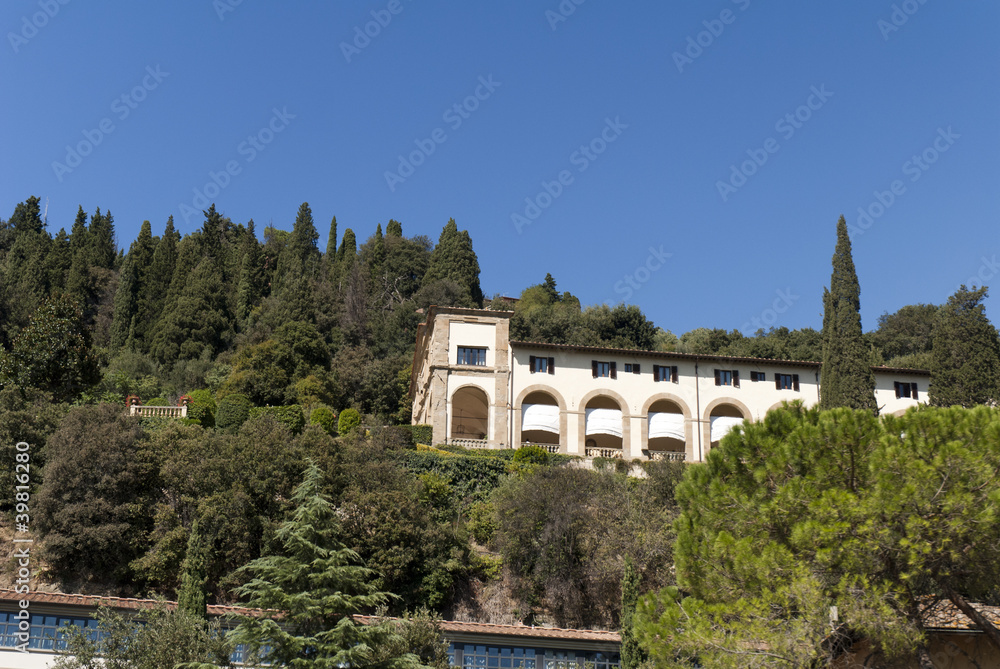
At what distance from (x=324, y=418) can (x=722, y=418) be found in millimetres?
20995

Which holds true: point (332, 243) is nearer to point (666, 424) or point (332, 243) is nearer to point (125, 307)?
point (125, 307)

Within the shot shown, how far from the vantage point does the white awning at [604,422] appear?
149ft

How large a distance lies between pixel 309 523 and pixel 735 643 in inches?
395

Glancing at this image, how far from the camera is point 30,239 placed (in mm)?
76062

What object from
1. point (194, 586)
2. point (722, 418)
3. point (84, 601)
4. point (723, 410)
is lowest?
point (84, 601)

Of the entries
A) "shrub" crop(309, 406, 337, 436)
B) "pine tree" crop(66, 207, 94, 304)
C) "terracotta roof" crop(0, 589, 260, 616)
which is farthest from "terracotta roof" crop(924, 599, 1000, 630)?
"pine tree" crop(66, 207, 94, 304)

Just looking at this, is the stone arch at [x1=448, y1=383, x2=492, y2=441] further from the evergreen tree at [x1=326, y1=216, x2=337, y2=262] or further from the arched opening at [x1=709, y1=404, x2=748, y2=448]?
the evergreen tree at [x1=326, y1=216, x2=337, y2=262]

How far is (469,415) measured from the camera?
5116 cm

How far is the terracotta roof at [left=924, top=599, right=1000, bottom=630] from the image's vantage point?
57.3 feet

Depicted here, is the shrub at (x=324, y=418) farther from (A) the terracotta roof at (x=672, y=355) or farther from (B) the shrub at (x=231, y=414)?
(A) the terracotta roof at (x=672, y=355)

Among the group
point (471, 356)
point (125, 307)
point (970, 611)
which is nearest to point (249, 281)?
point (125, 307)

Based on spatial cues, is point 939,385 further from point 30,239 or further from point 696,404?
point 30,239

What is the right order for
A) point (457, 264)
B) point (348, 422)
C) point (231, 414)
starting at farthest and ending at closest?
point (457, 264) → point (348, 422) → point (231, 414)

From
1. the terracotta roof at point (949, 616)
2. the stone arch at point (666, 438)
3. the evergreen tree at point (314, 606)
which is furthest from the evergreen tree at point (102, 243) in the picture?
the terracotta roof at point (949, 616)
